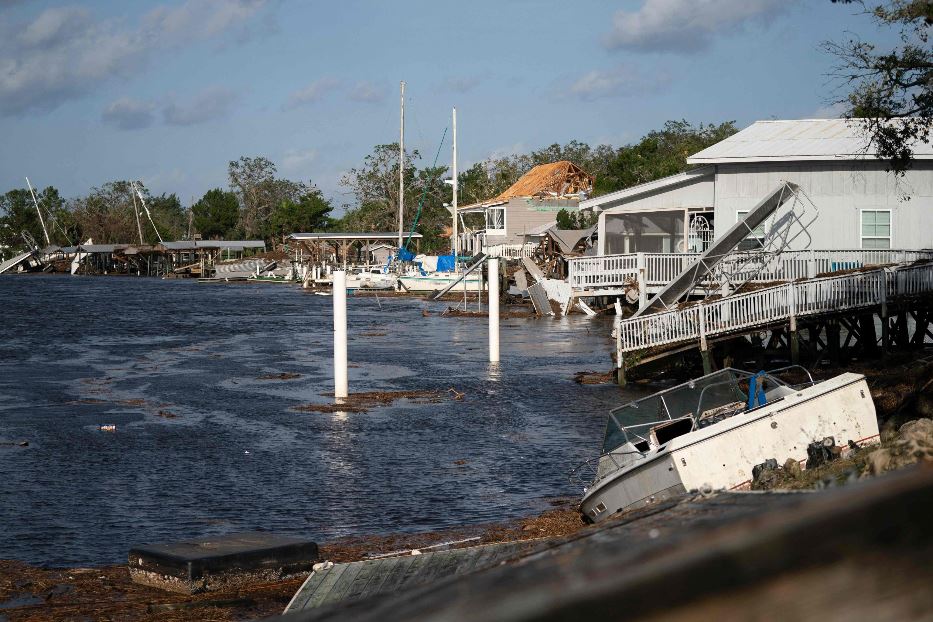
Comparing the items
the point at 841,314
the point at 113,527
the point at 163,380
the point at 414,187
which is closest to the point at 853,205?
the point at 841,314

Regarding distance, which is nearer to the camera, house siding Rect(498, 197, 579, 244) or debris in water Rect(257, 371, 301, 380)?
debris in water Rect(257, 371, 301, 380)

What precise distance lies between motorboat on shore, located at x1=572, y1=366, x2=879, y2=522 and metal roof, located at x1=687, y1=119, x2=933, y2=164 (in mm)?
20513

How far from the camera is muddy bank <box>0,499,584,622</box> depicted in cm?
1045

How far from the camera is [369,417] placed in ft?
80.1

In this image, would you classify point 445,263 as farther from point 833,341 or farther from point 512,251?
point 833,341

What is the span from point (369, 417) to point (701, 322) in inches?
328

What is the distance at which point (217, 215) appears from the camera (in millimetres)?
175875

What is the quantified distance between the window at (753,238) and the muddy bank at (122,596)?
2449 cm

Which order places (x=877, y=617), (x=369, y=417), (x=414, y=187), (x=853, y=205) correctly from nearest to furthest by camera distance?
(x=877, y=617)
(x=369, y=417)
(x=853, y=205)
(x=414, y=187)

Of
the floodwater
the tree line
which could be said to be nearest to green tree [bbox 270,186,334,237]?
the tree line

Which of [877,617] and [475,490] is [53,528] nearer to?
[475,490]

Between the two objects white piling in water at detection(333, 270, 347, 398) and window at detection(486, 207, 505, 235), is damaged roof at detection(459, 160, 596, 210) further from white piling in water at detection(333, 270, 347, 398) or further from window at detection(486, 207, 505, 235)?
white piling in water at detection(333, 270, 347, 398)

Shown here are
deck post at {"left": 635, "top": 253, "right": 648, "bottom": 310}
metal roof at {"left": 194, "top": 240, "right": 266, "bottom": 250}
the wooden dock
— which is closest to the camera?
the wooden dock

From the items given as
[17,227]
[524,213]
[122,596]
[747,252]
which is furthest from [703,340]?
[17,227]
